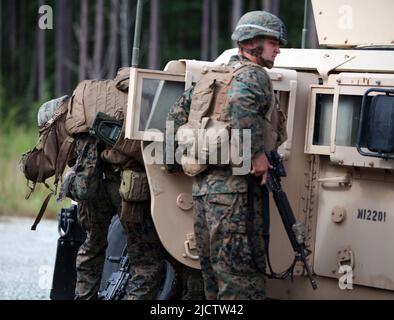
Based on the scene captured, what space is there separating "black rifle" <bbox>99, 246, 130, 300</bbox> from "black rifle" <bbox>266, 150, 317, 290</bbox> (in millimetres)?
1447

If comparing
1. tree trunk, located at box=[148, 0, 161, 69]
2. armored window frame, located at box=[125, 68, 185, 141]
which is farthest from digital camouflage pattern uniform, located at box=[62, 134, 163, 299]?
tree trunk, located at box=[148, 0, 161, 69]

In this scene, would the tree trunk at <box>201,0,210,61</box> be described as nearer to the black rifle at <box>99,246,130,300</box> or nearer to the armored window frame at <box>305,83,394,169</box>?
the black rifle at <box>99,246,130,300</box>

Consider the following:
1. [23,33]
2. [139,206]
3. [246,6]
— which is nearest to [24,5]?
[23,33]

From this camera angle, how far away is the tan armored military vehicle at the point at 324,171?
586 cm

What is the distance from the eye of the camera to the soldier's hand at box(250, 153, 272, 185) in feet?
17.9

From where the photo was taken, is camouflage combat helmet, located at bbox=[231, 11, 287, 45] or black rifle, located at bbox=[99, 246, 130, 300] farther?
black rifle, located at bbox=[99, 246, 130, 300]

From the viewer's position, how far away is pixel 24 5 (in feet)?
150

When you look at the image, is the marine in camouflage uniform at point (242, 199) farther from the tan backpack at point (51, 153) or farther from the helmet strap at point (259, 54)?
the tan backpack at point (51, 153)

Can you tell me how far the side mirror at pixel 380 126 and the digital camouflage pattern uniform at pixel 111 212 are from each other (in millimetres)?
1472

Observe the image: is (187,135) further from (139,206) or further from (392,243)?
(392,243)

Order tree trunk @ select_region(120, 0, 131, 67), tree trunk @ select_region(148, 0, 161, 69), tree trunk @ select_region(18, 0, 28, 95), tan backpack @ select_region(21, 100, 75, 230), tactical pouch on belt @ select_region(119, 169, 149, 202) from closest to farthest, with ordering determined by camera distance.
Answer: tactical pouch on belt @ select_region(119, 169, 149, 202), tan backpack @ select_region(21, 100, 75, 230), tree trunk @ select_region(120, 0, 131, 67), tree trunk @ select_region(148, 0, 161, 69), tree trunk @ select_region(18, 0, 28, 95)

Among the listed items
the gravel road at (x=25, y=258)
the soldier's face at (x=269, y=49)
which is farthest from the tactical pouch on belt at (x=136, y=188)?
the gravel road at (x=25, y=258)

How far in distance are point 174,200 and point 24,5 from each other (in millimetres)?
41133
